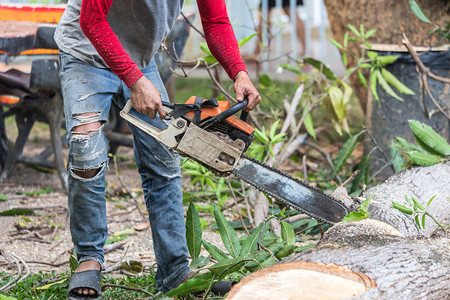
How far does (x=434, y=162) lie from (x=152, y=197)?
1.38 metres

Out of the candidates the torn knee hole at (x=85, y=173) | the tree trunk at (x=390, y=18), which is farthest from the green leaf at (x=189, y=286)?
the tree trunk at (x=390, y=18)

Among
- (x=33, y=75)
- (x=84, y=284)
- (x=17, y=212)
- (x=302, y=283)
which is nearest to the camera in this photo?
(x=302, y=283)

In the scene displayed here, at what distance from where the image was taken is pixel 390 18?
13.7 ft

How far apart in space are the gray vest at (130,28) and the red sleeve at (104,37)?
0.21m

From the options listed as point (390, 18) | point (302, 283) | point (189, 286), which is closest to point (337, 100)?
point (390, 18)

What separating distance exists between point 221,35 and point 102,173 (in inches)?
28.6

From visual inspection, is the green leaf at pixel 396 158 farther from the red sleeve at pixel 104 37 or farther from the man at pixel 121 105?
the red sleeve at pixel 104 37

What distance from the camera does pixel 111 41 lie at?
189cm

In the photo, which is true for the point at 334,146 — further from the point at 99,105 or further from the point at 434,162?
the point at 99,105

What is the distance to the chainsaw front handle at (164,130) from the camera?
1.97m

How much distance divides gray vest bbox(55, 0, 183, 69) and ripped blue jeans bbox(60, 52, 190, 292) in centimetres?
5

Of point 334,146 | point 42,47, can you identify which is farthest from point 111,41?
point 334,146

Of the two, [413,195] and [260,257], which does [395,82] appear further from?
[260,257]

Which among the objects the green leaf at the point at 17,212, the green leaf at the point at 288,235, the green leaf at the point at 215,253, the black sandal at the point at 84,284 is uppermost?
the green leaf at the point at 288,235
